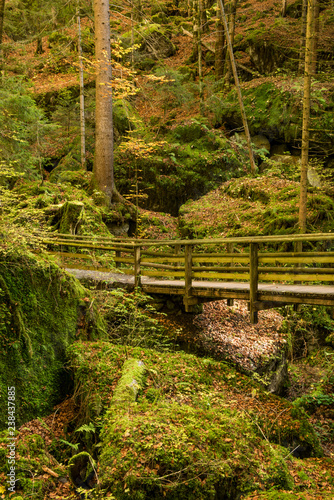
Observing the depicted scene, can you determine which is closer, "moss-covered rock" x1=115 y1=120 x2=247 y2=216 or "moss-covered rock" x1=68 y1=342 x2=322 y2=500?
"moss-covered rock" x1=68 y1=342 x2=322 y2=500

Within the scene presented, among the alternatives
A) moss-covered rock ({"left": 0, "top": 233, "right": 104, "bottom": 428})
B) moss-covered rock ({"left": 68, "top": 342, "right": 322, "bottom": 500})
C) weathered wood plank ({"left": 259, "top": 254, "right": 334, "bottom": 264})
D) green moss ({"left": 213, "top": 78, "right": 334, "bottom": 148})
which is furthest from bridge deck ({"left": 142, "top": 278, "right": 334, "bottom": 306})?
green moss ({"left": 213, "top": 78, "right": 334, "bottom": 148})

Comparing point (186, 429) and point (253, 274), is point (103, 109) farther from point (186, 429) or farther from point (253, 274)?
point (186, 429)

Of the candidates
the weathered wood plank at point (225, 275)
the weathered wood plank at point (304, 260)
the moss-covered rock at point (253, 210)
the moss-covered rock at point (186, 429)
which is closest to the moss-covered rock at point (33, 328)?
the moss-covered rock at point (186, 429)

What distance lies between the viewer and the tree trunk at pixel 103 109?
39.8 ft

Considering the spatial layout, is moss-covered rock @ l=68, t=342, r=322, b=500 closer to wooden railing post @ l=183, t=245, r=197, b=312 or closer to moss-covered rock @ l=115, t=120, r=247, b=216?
wooden railing post @ l=183, t=245, r=197, b=312

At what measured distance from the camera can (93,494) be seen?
3570 mm

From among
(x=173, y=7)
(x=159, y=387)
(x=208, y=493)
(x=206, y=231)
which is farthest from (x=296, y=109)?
(x=173, y=7)

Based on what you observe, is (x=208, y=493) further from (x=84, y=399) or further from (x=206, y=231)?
(x=206, y=231)

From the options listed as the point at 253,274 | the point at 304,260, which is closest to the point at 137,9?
the point at 253,274

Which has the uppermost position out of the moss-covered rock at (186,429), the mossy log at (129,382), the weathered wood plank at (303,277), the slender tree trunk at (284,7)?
the slender tree trunk at (284,7)

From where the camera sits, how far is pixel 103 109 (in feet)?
41.4

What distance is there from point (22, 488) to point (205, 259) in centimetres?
517

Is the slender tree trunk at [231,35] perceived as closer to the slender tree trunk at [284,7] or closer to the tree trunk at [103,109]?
the slender tree trunk at [284,7]

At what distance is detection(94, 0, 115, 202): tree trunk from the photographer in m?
12.1
